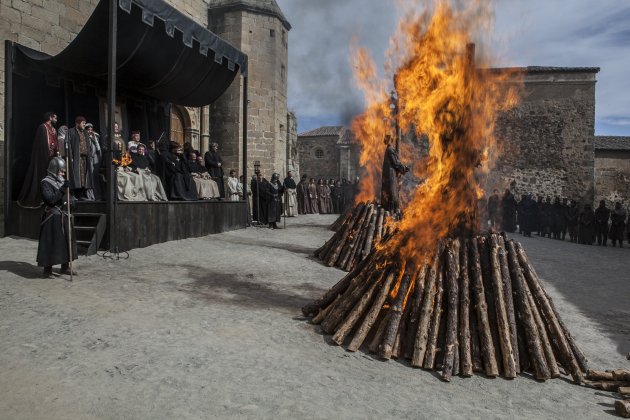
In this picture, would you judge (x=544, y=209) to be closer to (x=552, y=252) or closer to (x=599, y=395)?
(x=552, y=252)

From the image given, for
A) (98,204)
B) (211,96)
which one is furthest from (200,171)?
A: (98,204)

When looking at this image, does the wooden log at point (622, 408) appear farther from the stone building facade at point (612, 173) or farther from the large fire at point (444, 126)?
the stone building facade at point (612, 173)

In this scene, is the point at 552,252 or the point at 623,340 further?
the point at 552,252

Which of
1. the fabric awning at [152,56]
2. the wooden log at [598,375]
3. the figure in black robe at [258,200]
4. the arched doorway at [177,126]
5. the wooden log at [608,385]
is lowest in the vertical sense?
the wooden log at [608,385]

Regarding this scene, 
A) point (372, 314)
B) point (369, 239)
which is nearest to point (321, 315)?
point (372, 314)

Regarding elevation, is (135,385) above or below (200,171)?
below

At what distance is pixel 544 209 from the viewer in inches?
779

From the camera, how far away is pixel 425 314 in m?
4.68

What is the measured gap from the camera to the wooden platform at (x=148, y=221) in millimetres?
8773

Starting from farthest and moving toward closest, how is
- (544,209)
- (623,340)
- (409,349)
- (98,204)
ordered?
(544,209) → (98,204) → (623,340) → (409,349)

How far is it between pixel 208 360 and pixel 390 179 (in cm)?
759

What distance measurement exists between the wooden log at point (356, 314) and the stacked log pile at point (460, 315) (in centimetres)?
1

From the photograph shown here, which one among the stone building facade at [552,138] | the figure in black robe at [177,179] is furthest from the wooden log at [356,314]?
the stone building facade at [552,138]

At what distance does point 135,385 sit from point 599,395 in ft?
13.1
